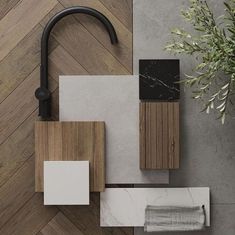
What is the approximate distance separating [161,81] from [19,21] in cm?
45

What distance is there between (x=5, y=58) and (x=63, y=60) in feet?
0.56

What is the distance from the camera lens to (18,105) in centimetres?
147

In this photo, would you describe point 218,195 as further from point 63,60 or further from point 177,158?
point 63,60

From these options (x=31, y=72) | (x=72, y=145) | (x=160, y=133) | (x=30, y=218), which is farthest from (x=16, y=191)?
(x=160, y=133)

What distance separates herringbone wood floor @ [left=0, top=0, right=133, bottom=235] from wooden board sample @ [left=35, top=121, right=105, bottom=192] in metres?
0.05

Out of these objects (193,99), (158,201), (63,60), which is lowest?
(158,201)

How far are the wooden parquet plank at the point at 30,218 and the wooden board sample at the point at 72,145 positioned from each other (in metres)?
0.07

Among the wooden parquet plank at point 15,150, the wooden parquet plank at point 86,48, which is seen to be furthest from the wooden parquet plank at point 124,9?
the wooden parquet plank at point 15,150

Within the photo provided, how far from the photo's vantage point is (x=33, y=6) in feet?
4.82

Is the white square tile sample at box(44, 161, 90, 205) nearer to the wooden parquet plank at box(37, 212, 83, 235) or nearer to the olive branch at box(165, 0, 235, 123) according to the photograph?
the wooden parquet plank at box(37, 212, 83, 235)

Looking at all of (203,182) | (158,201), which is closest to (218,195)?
(203,182)

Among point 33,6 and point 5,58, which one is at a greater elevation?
point 33,6

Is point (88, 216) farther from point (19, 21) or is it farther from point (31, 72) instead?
point (19, 21)

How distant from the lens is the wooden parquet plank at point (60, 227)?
57.8 inches
